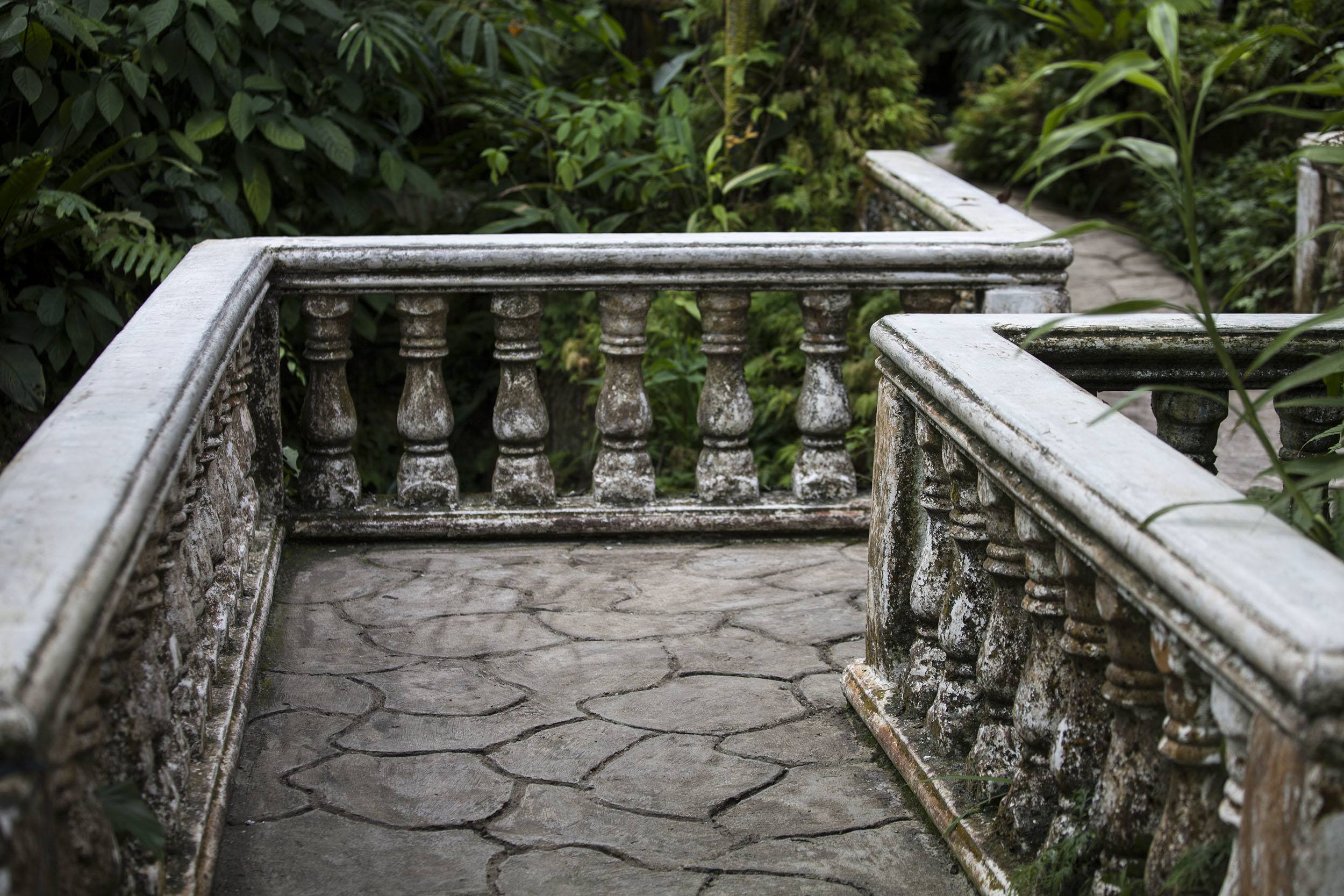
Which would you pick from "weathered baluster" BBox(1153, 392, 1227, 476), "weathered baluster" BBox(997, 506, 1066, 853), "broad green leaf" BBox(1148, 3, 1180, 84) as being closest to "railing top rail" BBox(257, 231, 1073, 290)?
"weathered baluster" BBox(1153, 392, 1227, 476)

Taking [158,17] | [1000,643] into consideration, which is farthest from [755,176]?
[1000,643]

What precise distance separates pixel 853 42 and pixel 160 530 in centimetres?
459

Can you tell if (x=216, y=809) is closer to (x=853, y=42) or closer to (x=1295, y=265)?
(x=853, y=42)

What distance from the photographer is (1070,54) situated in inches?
391

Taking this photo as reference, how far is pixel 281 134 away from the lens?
489 centimetres

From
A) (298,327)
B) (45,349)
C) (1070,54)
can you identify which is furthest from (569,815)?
(1070,54)

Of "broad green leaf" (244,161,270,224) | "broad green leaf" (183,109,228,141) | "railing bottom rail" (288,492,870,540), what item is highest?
"broad green leaf" (183,109,228,141)

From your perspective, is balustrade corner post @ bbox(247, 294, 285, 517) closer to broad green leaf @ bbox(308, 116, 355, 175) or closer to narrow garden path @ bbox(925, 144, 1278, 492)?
broad green leaf @ bbox(308, 116, 355, 175)

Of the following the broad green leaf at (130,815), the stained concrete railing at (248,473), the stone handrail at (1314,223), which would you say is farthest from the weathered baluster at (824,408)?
the stone handrail at (1314,223)

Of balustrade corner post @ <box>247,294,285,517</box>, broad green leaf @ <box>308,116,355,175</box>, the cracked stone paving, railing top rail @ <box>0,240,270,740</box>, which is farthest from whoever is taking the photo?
broad green leaf @ <box>308,116,355,175</box>

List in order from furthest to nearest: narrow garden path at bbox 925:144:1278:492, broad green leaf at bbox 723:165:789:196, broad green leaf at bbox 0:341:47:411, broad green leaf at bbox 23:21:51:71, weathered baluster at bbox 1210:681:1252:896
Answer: narrow garden path at bbox 925:144:1278:492 < broad green leaf at bbox 723:165:789:196 < broad green leaf at bbox 0:341:47:411 < broad green leaf at bbox 23:21:51:71 < weathered baluster at bbox 1210:681:1252:896

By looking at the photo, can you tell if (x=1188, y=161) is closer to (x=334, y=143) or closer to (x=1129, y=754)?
(x=1129, y=754)

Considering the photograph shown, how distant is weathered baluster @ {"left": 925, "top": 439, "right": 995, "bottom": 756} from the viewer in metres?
2.36

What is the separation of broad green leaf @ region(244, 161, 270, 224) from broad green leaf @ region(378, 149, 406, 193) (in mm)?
476
